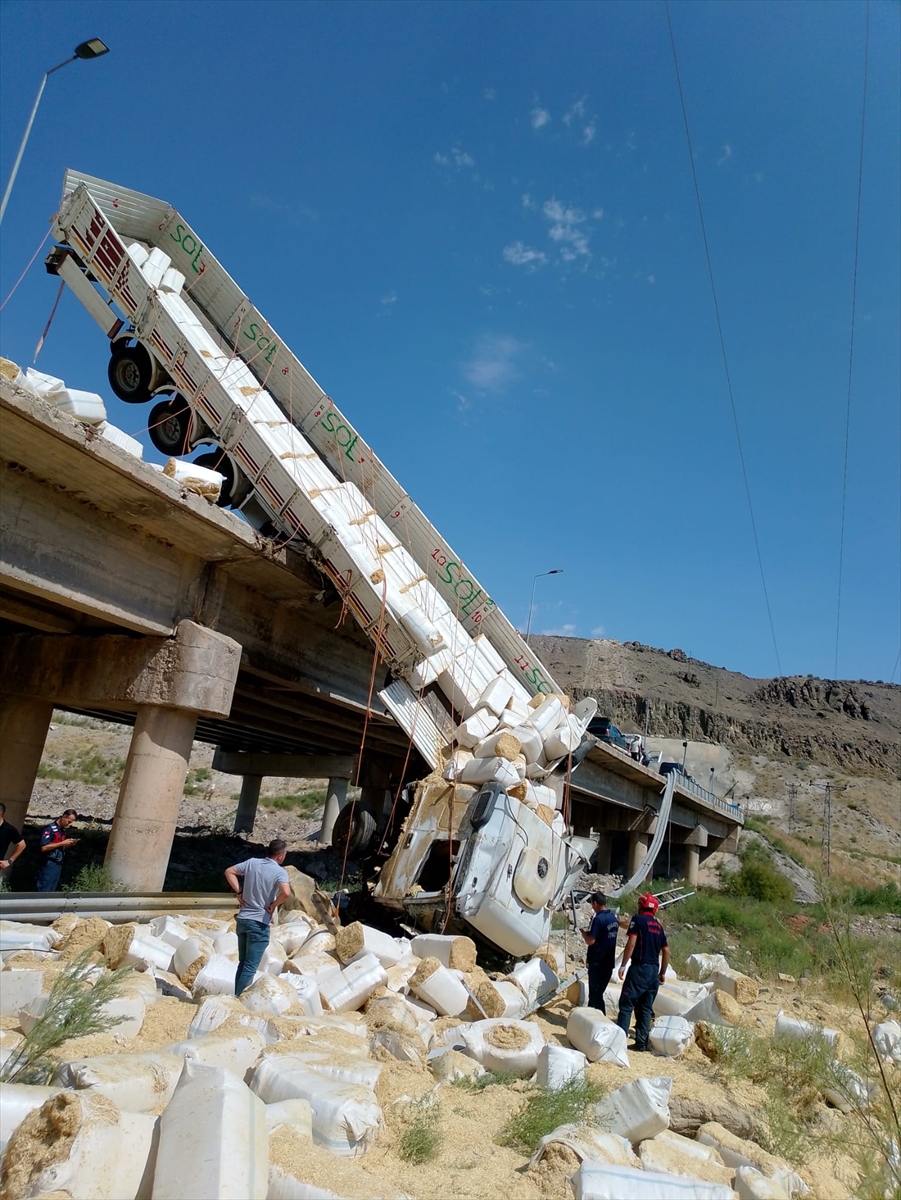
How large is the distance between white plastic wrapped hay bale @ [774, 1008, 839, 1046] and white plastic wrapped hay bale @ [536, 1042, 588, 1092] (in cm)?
239

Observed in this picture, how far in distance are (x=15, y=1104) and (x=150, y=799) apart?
307 inches

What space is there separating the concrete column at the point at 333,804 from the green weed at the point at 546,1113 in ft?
89.7

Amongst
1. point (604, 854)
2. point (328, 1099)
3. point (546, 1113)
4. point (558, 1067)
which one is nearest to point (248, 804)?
point (604, 854)

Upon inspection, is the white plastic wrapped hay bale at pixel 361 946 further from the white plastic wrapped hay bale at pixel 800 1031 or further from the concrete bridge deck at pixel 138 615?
the concrete bridge deck at pixel 138 615

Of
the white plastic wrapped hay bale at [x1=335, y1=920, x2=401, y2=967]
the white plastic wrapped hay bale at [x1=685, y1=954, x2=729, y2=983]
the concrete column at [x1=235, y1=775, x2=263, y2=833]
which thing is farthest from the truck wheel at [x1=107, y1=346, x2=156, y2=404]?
the concrete column at [x1=235, y1=775, x2=263, y2=833]

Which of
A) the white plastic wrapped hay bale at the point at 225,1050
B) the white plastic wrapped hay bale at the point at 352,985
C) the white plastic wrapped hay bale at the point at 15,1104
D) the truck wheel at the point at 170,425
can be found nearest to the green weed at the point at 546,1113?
the white plastic wrapped hay bale at the point at 225,1050

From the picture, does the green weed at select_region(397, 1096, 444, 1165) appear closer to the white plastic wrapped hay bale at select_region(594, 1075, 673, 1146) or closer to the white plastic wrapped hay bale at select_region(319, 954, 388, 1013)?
the white plastic wrapped hay bale at select_region(594, 1075, 673, 1146)

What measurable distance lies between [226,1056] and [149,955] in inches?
107

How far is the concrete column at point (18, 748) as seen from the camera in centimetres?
1273

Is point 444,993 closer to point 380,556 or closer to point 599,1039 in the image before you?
point 599,1039

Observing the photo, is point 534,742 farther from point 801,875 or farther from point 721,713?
point 721,713

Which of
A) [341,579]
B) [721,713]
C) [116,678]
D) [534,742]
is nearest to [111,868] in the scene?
[116,678]

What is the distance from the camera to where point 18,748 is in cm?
1283

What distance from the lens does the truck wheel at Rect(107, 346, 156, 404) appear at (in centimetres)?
1348
